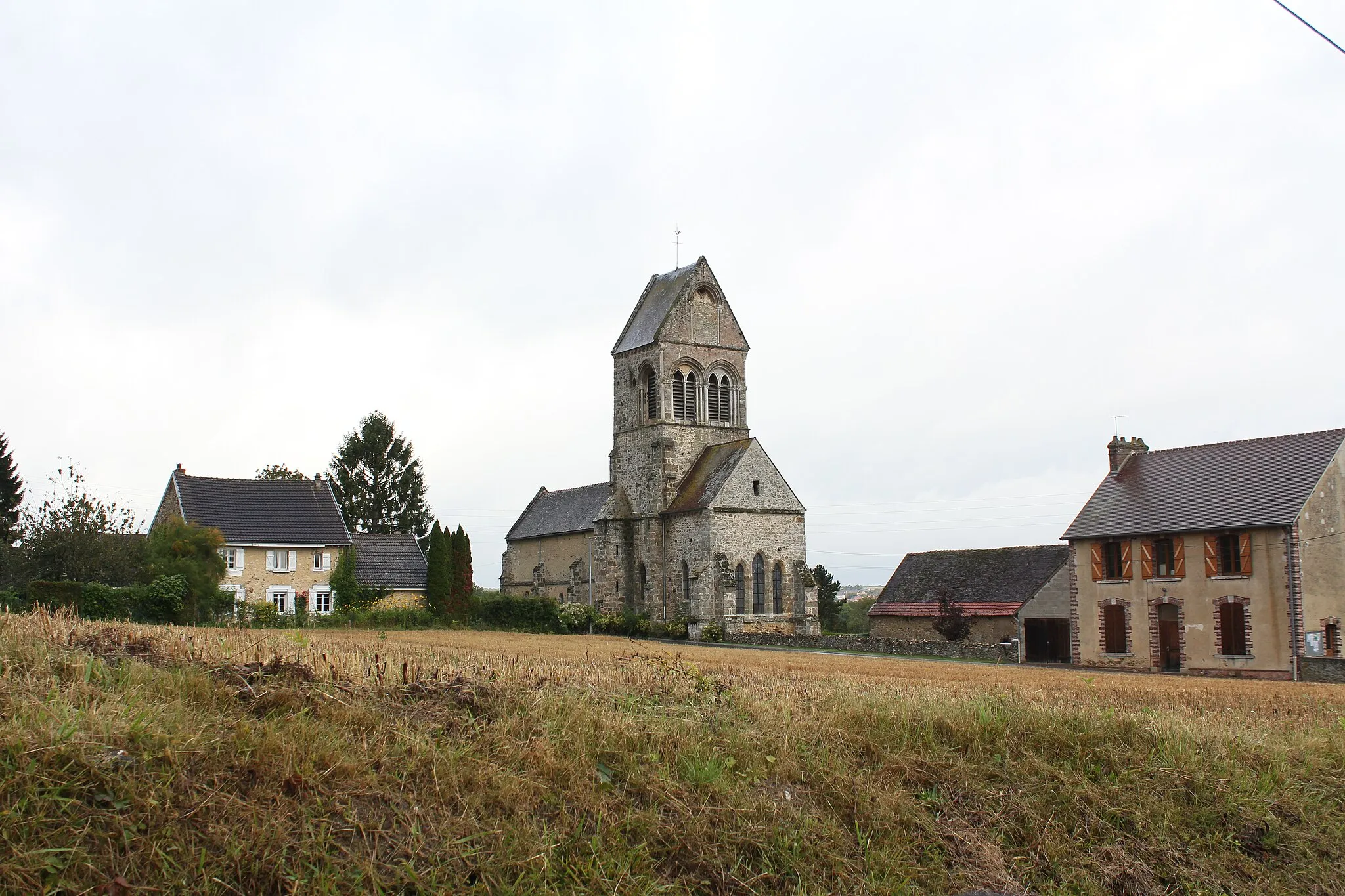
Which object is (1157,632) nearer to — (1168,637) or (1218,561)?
(1168,637)

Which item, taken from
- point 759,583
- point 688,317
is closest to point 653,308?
point 688,317

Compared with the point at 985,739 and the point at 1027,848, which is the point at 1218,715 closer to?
the point at 985,739

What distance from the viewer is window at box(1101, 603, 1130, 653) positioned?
3728 centimetres

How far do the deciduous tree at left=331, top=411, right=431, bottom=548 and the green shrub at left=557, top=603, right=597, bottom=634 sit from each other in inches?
1410

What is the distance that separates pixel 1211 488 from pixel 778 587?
63.1 ft

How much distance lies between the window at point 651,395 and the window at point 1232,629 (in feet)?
84.6

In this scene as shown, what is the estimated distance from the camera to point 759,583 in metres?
50.1

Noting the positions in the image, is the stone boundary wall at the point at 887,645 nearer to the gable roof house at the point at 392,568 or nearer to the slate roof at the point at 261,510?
the gable roof house at the point at 392,568

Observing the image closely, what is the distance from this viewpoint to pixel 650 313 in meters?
55.2

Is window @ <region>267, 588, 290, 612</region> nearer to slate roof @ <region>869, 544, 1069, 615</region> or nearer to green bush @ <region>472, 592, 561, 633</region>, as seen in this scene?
green bush @ <region>472, 592, 561, 633</region>

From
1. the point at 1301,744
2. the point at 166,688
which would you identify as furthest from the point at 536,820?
the point at 1301,744

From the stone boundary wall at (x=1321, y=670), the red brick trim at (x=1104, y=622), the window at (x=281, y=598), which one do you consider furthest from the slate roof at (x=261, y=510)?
the stone boundary wall at (x=1321, y=670)

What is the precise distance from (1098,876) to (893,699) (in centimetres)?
334

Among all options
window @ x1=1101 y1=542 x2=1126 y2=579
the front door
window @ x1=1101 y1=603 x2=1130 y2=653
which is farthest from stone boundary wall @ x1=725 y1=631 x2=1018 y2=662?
the front door
